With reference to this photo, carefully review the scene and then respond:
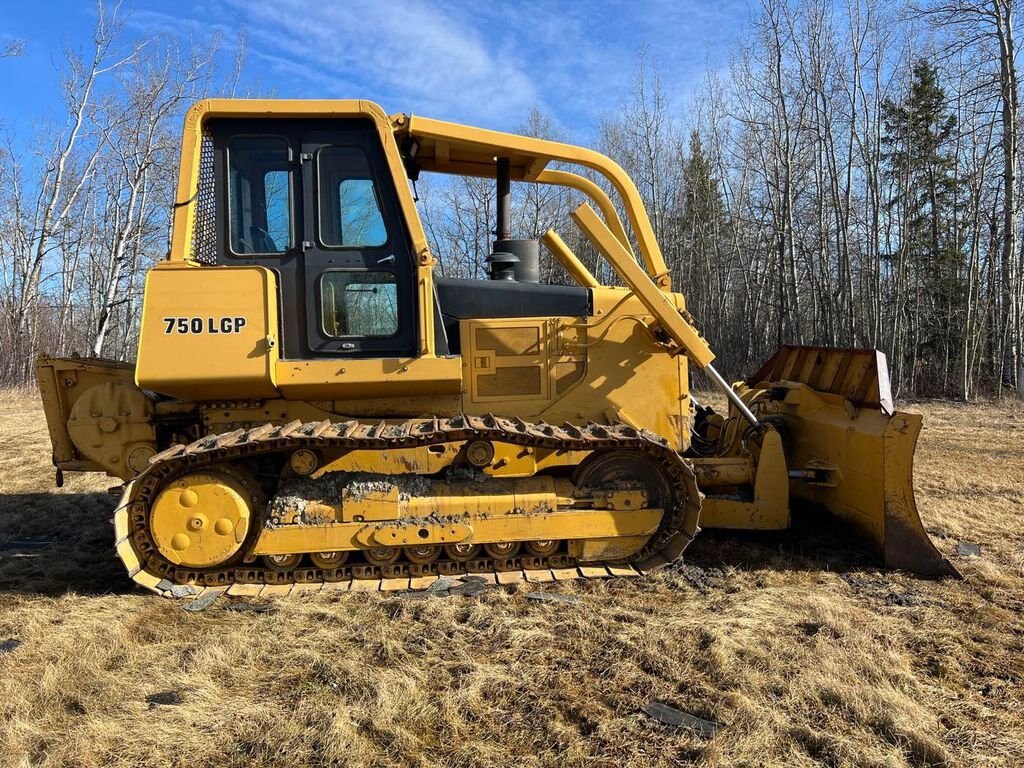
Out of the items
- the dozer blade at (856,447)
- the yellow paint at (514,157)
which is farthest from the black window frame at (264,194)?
the dozer blade at (856,447)

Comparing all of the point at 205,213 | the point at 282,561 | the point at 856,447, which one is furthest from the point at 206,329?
the point at 856,447

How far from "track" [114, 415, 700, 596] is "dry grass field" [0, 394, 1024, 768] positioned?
190 mm

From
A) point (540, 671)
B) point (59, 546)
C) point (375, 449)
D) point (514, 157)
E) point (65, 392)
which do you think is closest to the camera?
point (540, 671)

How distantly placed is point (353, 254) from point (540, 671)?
2.84 metres

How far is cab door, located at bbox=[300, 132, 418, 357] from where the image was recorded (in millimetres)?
4367

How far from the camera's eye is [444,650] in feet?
11.5

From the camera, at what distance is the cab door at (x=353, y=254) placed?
437 cm

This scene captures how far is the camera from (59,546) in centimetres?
552

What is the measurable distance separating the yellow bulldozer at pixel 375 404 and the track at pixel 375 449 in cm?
2

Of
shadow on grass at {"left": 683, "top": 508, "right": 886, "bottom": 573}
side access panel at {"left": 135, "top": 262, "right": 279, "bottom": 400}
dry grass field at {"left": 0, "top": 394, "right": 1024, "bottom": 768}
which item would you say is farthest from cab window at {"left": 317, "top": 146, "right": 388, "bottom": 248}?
shadow on grass at {"left": 683, "top": 508, "right": 886, "bottom": 573}

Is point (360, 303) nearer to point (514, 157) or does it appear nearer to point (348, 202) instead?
point (348, 202)

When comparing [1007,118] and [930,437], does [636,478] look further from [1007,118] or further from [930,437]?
[1007,118]

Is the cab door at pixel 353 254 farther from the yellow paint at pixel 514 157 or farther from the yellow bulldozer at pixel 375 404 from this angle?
the yellow paint at pixel 514 157

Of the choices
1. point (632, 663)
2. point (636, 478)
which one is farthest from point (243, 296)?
point (632, 663)
